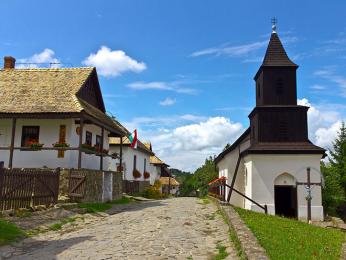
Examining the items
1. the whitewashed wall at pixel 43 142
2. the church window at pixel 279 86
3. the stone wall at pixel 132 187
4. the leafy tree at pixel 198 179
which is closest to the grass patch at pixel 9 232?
the whitewashed wall at pixel 43 142

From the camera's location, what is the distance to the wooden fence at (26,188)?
13.5 meters

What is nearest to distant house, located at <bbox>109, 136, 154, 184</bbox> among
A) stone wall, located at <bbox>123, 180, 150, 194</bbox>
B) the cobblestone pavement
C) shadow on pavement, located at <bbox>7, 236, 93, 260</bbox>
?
Result: stone wall, located at <bbox>123, 180, 150, 194</bbox>

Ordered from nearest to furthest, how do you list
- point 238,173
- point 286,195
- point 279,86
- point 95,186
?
point 95,186
point 279,86
point 286,195
point 238,173

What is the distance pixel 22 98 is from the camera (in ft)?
71.1

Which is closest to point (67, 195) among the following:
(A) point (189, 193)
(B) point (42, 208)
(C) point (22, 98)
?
(B) point (42, 208)

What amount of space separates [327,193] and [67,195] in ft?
88.8

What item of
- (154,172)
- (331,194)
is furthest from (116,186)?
(154,172)

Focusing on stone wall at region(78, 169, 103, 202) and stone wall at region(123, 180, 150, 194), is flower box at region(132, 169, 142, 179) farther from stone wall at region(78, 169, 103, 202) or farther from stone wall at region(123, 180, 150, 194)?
stone wall at region(78, 169, 103, 202)

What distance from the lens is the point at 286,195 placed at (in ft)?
101

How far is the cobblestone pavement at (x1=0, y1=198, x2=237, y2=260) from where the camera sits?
8.93m

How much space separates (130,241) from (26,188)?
6236 mm

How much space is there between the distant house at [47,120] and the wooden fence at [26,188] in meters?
2.94

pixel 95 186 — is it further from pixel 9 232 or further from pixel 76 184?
pixel 9 232

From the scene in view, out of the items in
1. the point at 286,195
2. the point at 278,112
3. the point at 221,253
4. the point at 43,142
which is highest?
the point at 278,112
